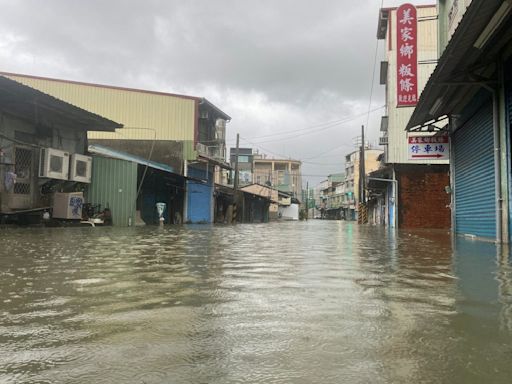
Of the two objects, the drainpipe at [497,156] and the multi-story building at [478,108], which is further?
the drainpipe at [497,156]

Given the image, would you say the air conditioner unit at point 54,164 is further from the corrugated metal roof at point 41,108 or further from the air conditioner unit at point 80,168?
the corrugated metal roof at point 41,108

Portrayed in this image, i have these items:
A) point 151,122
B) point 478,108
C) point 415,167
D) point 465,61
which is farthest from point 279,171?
point 465,61

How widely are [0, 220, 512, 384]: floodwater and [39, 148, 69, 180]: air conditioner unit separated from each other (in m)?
11.2

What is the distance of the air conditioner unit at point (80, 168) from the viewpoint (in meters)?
17.9

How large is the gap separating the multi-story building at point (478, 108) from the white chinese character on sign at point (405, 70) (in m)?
4.01

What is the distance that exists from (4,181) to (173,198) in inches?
→ 551

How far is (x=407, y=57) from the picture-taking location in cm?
1973

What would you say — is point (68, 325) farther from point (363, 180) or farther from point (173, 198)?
point (363, 180)

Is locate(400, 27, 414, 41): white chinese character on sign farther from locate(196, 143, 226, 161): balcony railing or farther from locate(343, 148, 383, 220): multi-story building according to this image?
locate(343, 148, 383, 220): multi-story building

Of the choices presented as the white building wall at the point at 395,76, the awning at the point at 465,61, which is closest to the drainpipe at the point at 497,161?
the awning at the point at 465,61

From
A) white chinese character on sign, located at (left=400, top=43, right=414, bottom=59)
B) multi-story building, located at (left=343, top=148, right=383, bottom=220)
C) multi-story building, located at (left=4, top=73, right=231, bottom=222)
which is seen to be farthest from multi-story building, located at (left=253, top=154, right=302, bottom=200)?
white chinese character on sign, located at (left=400, top=43, right=414, bottom=59)

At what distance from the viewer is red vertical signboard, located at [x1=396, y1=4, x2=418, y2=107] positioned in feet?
63.4

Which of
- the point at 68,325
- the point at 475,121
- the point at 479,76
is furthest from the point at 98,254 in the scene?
the point at 475,121

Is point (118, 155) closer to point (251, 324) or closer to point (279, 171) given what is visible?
point (251, 324)
